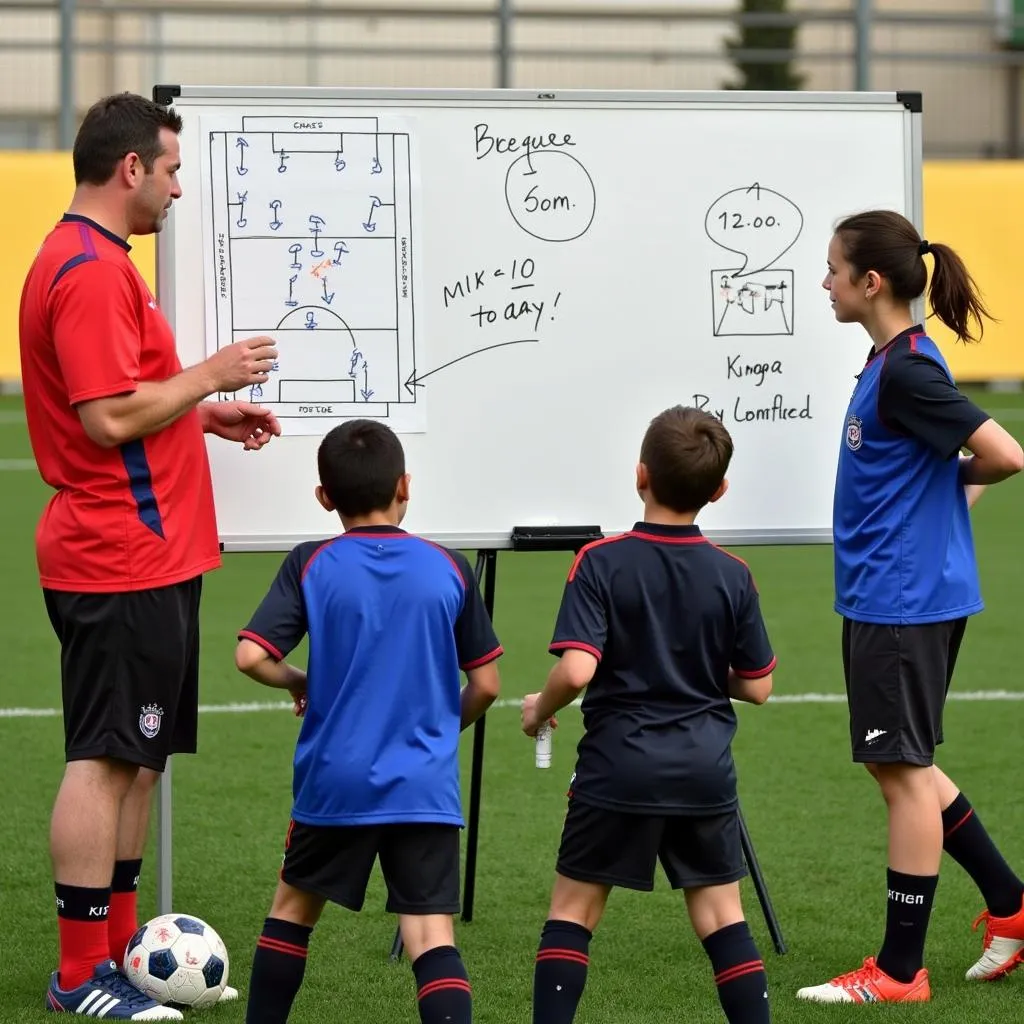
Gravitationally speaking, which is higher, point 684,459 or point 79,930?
point 684,459

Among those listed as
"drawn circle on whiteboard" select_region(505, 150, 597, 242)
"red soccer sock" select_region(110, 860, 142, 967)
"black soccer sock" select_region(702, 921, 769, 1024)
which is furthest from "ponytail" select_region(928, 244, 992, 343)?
"red soccer sock" select_region(110, 860, 142, 967)

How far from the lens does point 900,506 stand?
4090 mm

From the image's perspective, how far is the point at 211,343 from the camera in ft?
15.1

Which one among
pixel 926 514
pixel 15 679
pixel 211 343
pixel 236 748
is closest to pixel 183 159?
pixel 211 343

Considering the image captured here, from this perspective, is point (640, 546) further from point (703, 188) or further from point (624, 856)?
point (703, 188)

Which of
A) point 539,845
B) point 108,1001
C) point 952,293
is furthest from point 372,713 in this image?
point 539,845

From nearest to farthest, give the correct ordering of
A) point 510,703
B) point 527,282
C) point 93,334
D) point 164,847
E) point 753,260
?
1. point 93,334
2. point 164,847
3. point 527,282
4. point 753,260
5. point 510,703

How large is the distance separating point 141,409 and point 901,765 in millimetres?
1900

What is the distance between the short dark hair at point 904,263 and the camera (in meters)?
4.13

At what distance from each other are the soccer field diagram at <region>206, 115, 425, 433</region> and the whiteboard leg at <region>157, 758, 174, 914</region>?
0.97 m

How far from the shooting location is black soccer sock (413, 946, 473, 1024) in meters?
3.44

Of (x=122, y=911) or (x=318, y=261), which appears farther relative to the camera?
(x=318, y=261)

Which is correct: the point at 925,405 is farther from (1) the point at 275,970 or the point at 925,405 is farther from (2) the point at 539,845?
(2) the point at 539,845

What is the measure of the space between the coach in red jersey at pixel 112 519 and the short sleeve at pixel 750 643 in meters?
1.26
